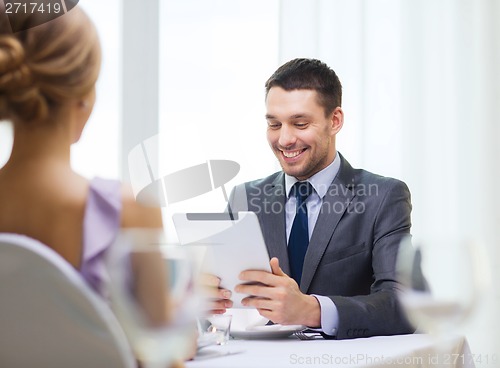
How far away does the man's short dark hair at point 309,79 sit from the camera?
2848 mm

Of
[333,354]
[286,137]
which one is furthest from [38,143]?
[286,137]

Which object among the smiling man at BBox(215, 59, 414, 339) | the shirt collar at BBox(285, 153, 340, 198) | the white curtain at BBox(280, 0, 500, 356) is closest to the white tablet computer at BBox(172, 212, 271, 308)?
the smiling man at BBox(215, 59, 414, 339)

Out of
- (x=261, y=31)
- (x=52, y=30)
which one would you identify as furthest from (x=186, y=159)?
(x=52, y=30)

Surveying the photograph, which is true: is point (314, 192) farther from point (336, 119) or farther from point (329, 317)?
point (329, 317)

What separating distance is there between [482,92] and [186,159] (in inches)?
57.3

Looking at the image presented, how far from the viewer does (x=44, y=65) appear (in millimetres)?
1116

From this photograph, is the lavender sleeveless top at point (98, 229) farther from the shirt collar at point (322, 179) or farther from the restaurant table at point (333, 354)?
the shirt collar at point (322, 179)

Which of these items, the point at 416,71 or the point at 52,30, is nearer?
the point at 52,30

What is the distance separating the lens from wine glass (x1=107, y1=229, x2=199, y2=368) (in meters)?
0.78

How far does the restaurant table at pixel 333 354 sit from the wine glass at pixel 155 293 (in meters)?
0.62

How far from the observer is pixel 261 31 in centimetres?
367

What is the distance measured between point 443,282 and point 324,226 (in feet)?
5.16

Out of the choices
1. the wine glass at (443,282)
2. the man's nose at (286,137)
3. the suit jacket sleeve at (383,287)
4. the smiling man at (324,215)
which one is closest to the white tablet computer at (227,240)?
the smiling man at (324,215)

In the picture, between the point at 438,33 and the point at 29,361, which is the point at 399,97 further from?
the point at 29,361
